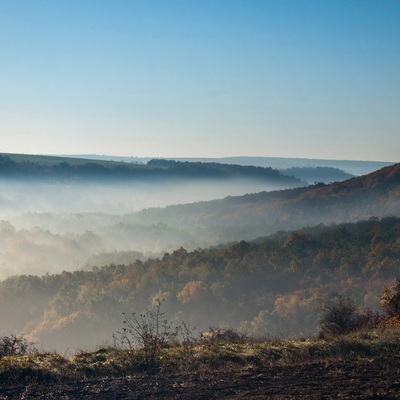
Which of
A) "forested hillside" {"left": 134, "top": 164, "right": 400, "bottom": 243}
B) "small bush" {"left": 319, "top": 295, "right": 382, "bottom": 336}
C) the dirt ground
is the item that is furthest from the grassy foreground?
"forested hillside" {"left": 134, "top": 164, "right": 400, "bottom": 243}

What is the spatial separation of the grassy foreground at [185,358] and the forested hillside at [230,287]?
220ft

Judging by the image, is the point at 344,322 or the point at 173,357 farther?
the point at 344,322

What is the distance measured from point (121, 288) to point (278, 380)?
99478 millimetres

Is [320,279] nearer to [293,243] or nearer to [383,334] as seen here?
[293,243]

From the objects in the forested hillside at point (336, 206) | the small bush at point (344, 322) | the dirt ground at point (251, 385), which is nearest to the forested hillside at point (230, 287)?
the forested hillside at point (336, 206)

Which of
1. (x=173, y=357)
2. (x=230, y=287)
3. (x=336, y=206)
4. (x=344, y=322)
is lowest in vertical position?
(x=230, y=287)

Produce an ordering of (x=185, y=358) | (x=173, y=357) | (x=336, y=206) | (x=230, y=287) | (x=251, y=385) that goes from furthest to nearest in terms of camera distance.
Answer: (x=336, y=206) < (x=230, y=287) < (x=173, y=357) < (x=185, y=358) < (x=251, y=385)

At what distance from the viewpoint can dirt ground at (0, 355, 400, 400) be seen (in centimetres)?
1002

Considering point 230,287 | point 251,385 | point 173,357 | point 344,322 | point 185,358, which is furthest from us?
point 230,287

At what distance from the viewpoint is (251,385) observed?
10.6m

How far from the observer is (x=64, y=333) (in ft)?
333

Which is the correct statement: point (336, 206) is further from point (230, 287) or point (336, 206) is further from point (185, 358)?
point (185, 358)

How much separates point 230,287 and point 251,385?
90.9m

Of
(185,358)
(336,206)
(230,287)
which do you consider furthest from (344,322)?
(336,206)
